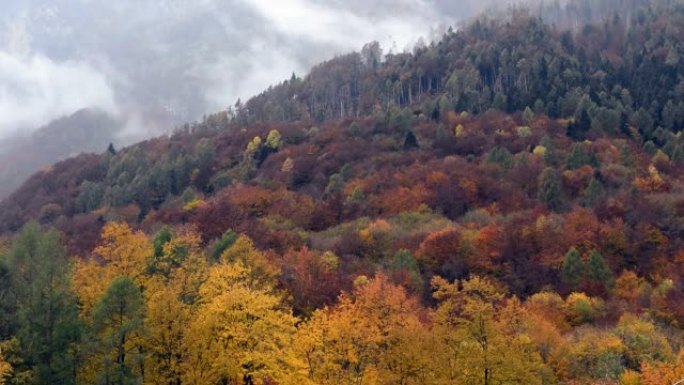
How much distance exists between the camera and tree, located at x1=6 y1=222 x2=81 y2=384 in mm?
35562

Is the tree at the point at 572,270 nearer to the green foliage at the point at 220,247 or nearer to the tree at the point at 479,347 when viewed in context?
the green foliage at the point at 220,247

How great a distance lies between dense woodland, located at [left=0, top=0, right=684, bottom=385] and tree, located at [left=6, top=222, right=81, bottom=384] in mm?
113

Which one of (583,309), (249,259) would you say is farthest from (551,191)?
(249,259)

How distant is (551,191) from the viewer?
91.9m

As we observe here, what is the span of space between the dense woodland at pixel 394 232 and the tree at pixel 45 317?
113 millimetres

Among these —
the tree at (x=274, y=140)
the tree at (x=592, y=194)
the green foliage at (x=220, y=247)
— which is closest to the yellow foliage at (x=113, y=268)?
the green foliage at (x=220, y=247)

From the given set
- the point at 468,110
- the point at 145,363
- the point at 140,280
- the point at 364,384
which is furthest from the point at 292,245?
the point at 468,110

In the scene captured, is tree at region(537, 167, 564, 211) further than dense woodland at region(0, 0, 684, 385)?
Yes

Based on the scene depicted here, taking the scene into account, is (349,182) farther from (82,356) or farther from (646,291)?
(82,356)

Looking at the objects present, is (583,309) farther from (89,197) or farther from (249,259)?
(89,197)

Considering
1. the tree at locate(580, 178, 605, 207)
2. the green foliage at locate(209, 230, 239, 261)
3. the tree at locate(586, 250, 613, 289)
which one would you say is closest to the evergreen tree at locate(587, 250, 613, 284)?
the tree at locate(586, 250, 613, 289)

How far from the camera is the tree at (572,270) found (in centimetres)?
6875

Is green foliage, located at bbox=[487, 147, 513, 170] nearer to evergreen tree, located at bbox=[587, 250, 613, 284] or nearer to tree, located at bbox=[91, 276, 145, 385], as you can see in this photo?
evergreen tree, located at bbox=[587, 250, 613, 284]

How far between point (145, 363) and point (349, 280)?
31.3m
